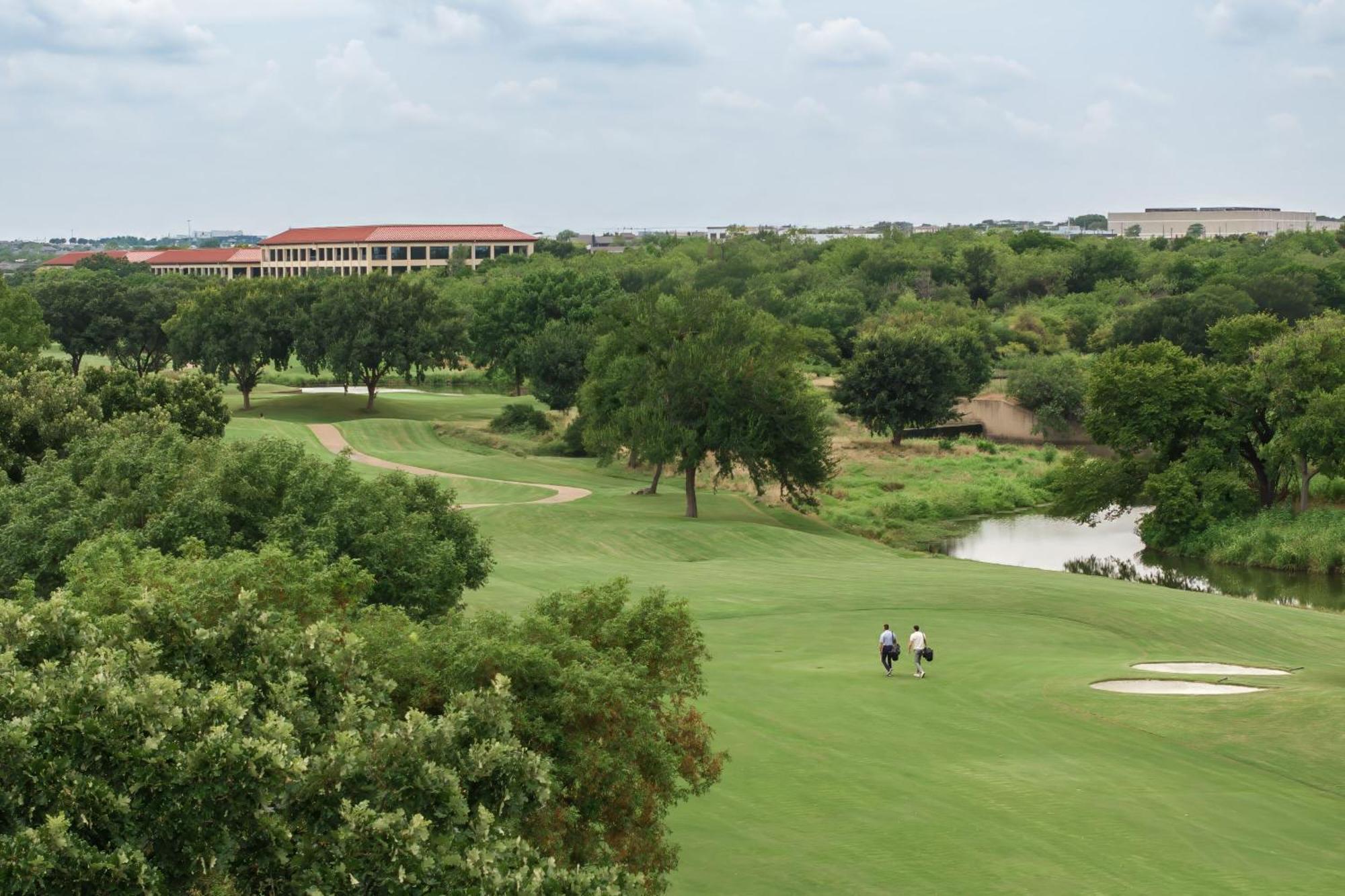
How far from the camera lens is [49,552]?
84.0 ft

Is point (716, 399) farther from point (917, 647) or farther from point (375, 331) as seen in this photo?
point (375, 331)

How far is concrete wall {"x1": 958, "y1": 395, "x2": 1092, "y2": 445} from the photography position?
92.9m

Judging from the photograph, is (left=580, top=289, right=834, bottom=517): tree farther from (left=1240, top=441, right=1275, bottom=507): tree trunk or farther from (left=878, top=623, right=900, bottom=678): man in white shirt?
(left=878, top=623, right=900, bottom=678): man in white shirt

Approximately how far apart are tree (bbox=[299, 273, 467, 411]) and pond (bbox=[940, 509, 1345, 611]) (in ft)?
130

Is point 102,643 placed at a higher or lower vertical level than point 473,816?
higher

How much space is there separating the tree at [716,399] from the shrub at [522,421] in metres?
21.4

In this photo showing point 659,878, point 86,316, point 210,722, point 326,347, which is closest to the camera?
point 210,722

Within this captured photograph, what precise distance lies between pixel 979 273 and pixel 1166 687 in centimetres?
13972

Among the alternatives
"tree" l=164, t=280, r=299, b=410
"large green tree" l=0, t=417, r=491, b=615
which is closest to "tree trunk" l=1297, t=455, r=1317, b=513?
"large green tree" l=0, t=417, r=491, b=615

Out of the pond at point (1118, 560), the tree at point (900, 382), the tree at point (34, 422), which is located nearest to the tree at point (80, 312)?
the tree at point (900, 382)

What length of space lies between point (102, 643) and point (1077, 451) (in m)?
57.7

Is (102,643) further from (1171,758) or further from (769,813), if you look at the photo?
(1171,758)

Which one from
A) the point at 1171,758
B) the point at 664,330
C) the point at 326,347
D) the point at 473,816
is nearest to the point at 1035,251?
the point at 326,347

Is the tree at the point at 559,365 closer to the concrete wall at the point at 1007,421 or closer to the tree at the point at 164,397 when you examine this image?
the concrete wall at the point at 1007,421
